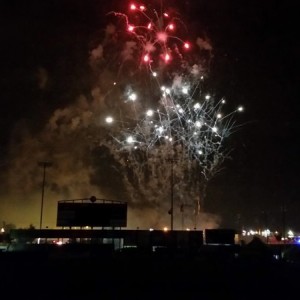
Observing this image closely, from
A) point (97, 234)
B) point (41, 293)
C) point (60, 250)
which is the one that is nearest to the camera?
point (41, 293)

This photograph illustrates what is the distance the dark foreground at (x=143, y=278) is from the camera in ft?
54.3

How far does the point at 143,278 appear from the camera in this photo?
63.4 ft

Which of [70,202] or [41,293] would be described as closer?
[41,293]

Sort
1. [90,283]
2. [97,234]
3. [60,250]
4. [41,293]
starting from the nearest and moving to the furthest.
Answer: [41,293] → [90,283] → [60,250] → [97,234]

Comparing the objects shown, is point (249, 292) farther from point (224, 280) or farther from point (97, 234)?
point (97, 234)

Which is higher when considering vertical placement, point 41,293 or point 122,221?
point 122,221

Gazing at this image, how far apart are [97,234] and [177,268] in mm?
23553

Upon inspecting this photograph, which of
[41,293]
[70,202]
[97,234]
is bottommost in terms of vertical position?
[41,293]

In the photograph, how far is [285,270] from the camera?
21.1m

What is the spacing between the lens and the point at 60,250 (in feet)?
103

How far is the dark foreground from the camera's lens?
1655 cm

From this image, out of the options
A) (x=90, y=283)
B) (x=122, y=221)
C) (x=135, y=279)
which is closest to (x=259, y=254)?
(x=135, y=279)

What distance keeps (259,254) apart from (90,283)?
1174 centimetres

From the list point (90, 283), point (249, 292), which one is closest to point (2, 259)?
point (90, 283)
